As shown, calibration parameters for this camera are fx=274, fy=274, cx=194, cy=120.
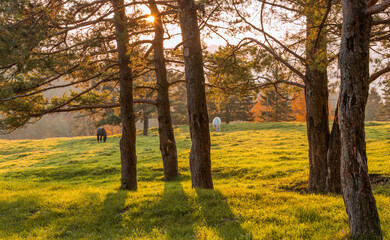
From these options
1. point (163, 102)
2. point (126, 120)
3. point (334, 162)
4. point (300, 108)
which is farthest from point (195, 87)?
point (300, 108)

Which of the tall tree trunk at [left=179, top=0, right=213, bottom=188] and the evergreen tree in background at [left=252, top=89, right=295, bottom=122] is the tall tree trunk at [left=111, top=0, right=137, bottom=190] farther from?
the evergreen tree in background at [left=252, top=89, right=295, bottom=122]

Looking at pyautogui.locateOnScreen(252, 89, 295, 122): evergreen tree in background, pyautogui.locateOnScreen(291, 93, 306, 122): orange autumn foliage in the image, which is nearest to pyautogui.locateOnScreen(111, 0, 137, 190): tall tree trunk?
pyautogui.locateOnScreen(252, 89, 295, 122): evergreen tree in background

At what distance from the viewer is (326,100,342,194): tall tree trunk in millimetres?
8570

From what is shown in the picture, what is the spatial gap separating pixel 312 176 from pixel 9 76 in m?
11.4

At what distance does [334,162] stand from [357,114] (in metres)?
4.72

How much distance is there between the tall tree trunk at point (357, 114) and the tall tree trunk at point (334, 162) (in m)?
4.23

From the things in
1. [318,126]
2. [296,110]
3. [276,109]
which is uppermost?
[276,109]

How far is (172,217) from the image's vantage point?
704 cm

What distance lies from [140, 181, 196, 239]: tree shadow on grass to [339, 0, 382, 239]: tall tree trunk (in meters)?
3.10

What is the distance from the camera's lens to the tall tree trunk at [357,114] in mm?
4547

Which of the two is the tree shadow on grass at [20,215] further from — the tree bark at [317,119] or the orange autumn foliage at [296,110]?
the orange autumn foliage at [296,110]

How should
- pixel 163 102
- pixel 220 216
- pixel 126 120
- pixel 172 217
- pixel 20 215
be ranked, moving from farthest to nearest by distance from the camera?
pixel 163 102
pixel 126 120
pixel 20 215
pixel 172 217
pixel 220 216

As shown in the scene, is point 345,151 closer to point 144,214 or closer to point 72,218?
point 144,214

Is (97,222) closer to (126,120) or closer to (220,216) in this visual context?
(220,216)
